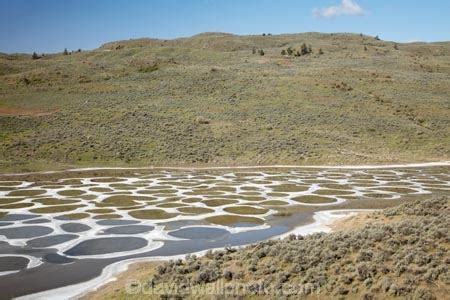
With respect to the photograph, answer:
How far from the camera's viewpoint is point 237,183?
148 feet

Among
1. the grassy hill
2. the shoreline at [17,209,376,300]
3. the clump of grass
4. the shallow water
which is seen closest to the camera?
the clump of grass

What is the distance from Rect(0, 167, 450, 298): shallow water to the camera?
21578 mm

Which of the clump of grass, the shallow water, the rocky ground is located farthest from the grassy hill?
the clump of grass

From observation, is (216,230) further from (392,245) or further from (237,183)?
(237,183)

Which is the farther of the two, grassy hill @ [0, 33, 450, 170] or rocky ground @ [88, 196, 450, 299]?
grassy hill @ [0, 33, 450, 170]

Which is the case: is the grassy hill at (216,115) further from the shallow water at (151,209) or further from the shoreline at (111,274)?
the shoreline at (111,274)

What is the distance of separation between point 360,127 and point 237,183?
3380cm

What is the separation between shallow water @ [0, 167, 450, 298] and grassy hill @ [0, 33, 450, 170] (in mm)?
8527

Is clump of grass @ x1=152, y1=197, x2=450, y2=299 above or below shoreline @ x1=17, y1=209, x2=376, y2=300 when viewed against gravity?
above

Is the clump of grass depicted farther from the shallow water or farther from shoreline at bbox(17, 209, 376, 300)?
the shallow water

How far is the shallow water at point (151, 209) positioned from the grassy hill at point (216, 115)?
8.53 meters

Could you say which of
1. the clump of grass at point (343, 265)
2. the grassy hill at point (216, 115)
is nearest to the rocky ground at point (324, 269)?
the clump of grass at point (343, 265)

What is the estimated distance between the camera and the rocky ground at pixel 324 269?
13.7m

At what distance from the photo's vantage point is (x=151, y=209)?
32.8m
